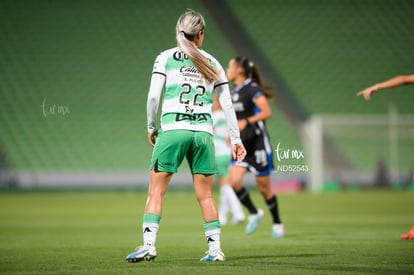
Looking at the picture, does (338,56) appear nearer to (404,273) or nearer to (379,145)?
(379,145)

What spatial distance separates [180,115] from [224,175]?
292 inches

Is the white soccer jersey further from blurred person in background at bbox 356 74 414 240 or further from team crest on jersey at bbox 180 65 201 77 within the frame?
blurred person in background at bbox 356 74 414 240

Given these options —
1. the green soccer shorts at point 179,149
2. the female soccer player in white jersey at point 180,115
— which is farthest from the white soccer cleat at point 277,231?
the green soccer shorts at point 179,149

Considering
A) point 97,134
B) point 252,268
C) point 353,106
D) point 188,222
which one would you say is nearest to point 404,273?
point 252,268

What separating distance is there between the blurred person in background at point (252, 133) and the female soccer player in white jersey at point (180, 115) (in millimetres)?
3673

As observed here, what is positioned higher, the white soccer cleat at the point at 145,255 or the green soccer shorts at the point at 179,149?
the green soccer shorts at the point at 179,149

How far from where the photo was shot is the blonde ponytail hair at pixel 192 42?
20.5 feet

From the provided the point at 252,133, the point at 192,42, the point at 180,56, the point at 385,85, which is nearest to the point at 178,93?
the point at 180,56

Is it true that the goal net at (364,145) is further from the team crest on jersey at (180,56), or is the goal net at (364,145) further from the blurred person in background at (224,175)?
the team crest on jersey at (180,56)

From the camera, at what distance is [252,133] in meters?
10.4

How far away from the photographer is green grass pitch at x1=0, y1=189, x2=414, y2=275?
6.12 meters

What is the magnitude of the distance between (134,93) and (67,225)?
1318 centimetres

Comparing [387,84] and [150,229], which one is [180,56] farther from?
[387,84]

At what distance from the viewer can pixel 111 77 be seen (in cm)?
2470
